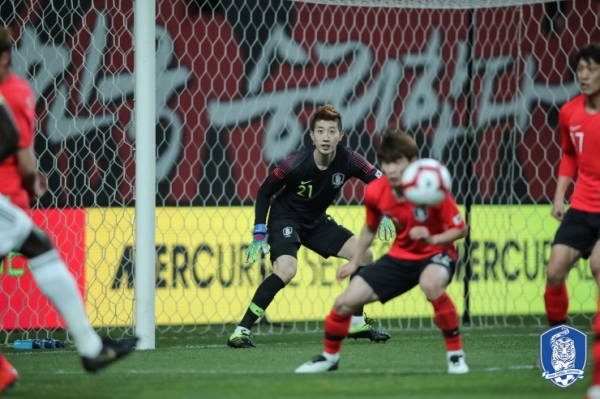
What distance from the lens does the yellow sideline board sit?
8648mm

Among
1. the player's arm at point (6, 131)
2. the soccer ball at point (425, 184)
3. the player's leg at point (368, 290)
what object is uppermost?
the player's arm at point (6, 131)

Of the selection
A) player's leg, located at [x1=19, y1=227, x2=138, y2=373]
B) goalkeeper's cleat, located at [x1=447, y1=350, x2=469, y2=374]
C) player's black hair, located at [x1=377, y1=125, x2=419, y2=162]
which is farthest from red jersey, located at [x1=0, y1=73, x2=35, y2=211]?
goalkeeper's cleat, located at [x1=447, y1=350, x2=469, y2=374]

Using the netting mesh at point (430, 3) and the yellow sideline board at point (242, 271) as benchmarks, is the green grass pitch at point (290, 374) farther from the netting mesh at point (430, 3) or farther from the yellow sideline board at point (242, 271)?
the netting mesh at point (430, 3)

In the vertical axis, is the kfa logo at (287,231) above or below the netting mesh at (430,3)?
below

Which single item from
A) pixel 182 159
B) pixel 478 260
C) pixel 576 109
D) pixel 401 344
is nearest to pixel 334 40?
pixel 182 159

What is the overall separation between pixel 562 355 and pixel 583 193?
33.3 inches

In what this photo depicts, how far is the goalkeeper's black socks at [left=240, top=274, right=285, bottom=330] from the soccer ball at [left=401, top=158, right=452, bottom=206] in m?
2.45

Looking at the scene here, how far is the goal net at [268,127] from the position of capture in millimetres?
8688

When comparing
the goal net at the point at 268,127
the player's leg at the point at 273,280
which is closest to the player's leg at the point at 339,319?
the player's leg at the point at 273,280

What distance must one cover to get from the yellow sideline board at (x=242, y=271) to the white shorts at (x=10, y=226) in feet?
11.8

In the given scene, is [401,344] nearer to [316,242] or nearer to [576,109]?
[316,242]

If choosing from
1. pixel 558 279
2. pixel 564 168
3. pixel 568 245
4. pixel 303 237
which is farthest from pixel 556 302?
pixel 303 237

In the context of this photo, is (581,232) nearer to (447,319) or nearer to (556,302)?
(556,302)

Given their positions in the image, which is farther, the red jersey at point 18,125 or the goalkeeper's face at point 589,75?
the goalkeeper's face at point 589,75
